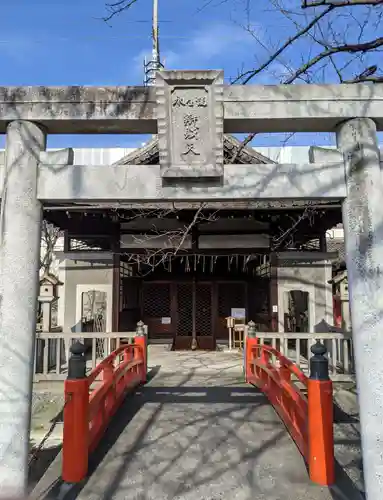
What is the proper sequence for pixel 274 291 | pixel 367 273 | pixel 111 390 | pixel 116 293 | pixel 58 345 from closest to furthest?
1. pixel 367 273
2. pixel 111 390
3. pixel 58 345
4. pixel 274 291
5. pixel 116 293

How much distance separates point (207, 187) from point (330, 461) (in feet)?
10.2

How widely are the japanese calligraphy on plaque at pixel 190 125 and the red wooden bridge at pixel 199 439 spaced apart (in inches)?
87.2

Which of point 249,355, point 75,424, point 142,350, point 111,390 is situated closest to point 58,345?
point 142,350

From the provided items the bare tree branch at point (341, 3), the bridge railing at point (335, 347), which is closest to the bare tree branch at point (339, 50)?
the bare tree branch at point (341, 3)

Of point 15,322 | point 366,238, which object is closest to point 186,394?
point 15,322

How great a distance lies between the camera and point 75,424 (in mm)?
4320

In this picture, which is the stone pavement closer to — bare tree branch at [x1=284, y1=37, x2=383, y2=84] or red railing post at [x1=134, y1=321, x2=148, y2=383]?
red railing post at [x1=134, y1=321, x2=148, y2=383]

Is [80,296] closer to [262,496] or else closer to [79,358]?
[79,358]

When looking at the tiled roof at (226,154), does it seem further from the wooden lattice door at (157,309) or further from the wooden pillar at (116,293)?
the wooden lattice door at (157,309)

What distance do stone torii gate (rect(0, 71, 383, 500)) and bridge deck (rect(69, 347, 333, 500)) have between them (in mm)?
1232

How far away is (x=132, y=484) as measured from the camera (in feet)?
14.4

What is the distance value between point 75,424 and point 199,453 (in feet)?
5.29

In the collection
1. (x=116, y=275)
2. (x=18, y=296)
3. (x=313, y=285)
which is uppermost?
(x=116, y=275)

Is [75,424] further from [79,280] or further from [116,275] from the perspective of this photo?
[79,280]
